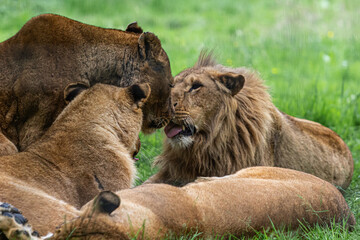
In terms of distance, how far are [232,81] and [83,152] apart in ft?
5.68

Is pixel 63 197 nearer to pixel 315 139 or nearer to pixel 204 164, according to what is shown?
pixel 204 164

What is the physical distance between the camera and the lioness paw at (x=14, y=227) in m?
2.91

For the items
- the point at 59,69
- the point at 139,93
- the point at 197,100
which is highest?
the point at 59,69

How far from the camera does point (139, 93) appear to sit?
426 cm

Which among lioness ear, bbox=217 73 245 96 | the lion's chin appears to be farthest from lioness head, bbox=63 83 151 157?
lioness ear, bbox=217 73 245 96

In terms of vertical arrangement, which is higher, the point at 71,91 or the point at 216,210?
the point at 71,91

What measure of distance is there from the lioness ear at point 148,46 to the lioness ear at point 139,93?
0.42 m

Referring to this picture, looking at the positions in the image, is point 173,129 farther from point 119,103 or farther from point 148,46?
point 119,103

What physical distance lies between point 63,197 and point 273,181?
4.52 ft

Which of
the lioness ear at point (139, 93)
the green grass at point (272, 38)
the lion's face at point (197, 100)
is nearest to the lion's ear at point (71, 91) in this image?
the lioness ear at point (139, 93)

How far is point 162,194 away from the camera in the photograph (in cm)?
345

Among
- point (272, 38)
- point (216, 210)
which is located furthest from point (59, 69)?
point (272, 38)

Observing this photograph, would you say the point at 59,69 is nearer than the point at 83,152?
No

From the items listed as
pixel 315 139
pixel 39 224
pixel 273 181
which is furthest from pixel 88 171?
pixel 315 139
